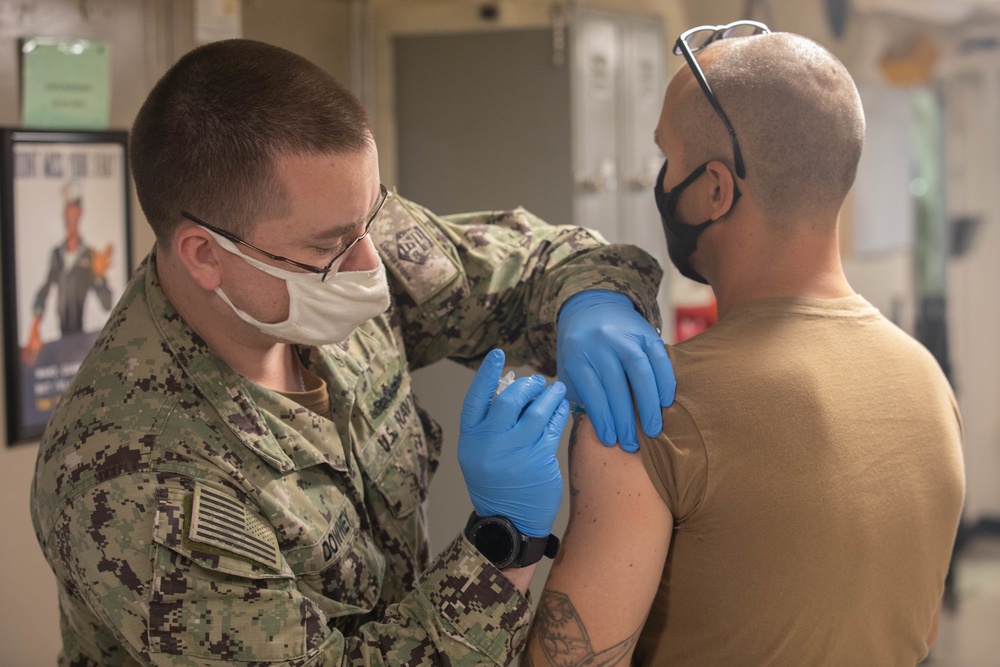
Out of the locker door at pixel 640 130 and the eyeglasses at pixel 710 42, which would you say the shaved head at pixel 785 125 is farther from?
the locker door at pixel 640 130

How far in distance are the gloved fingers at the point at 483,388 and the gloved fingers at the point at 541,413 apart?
0.06 meters

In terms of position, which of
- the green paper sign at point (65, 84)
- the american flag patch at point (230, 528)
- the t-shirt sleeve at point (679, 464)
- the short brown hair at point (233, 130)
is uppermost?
the green paper sign at point (65, 84)

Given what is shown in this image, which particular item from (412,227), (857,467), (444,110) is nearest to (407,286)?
(412,227)

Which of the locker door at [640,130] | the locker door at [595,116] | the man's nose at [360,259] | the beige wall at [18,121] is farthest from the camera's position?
the locker door at [640,130]

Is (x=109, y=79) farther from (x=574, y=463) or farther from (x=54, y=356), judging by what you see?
(x=574, y=463)

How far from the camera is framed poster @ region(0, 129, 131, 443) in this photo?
7.02 ft

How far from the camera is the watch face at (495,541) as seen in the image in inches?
50.8

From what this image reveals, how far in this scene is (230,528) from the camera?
123cm

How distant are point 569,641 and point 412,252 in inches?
29.1

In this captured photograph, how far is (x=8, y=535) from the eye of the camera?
218cm

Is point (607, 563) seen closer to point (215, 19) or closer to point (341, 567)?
point (341, 567)

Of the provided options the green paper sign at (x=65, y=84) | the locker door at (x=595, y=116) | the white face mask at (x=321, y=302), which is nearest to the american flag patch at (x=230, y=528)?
the white face mask at (x=321, y=302)

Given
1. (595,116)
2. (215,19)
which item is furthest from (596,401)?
(595,116)

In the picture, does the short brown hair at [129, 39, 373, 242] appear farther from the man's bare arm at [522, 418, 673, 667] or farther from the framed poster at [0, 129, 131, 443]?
the framed poster at [0, 129, 131, 443]
